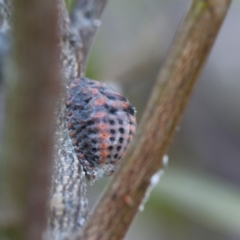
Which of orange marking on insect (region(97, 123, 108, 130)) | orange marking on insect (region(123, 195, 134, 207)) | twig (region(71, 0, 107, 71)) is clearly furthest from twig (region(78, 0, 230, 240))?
twig (region(71, 0, 107, 71))

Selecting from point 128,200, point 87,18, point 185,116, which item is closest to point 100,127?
point 128,200

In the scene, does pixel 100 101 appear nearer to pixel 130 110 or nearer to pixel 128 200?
pixel 130 110

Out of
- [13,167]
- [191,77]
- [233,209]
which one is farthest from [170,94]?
[233,209]

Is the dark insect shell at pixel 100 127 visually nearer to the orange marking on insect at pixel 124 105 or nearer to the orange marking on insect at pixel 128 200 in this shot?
the orange marking on insect at pixel 124 105

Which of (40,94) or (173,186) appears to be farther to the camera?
(173,186)

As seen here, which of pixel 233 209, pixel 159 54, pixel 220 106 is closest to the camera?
pixel 233 209

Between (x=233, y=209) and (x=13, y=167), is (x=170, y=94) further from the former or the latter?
(x=233, y=209)

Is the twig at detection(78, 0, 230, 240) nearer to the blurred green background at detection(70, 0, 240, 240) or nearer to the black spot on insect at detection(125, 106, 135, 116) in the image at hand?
the black spot on insect at detection(125, 106, 135, 116)

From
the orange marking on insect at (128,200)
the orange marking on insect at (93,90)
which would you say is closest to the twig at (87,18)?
the orange marking on insect at (93,90)
